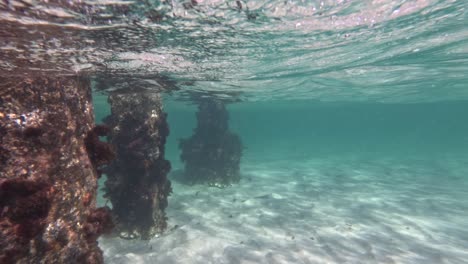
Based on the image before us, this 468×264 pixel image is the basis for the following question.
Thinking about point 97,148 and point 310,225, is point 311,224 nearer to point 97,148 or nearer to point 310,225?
point 310,225

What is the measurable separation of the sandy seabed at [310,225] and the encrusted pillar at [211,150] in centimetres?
154

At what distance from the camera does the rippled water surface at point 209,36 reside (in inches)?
246

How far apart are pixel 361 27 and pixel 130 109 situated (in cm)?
1014

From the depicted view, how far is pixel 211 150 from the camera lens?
2320 centimetres

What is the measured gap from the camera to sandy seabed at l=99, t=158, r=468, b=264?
10156mm

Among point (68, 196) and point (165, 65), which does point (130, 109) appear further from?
point (68, 196)

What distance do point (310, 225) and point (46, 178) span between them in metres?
11.3

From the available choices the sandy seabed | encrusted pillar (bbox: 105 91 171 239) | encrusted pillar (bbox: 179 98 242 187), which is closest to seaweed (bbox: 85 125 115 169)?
the sandy seabed

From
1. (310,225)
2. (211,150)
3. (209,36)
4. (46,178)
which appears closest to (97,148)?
(46,178)

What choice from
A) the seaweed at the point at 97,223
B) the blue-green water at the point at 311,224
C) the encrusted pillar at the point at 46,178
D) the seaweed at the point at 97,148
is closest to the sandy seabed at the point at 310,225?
the blue-green water at the point at 311,224

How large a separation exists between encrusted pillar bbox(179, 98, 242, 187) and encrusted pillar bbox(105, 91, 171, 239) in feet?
32.6

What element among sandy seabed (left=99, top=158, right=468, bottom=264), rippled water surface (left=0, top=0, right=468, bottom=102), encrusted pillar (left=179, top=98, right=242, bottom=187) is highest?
rippled water surface (left=0, top=0, right=468, bottom=102)

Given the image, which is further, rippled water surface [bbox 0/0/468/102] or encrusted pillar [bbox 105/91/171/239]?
encrusted pillar [bbox 105/91/171/239]

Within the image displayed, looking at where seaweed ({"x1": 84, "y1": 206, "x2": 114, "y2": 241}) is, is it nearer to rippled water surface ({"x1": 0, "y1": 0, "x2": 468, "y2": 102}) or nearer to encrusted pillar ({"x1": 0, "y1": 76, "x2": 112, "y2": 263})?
encrusted pillar ({"x1": 0, "y1": 76, "x2": 112, "y2": 263})
